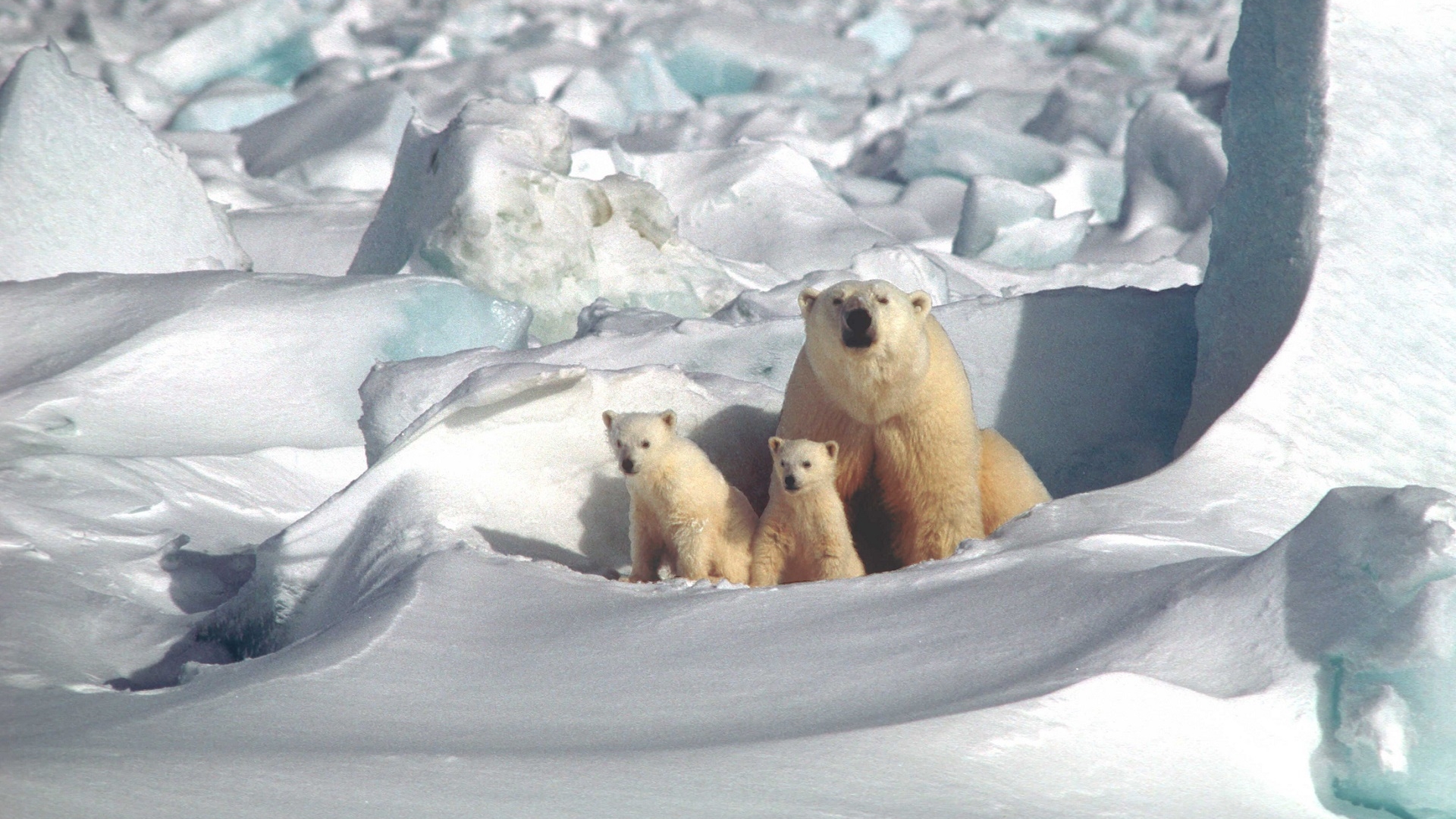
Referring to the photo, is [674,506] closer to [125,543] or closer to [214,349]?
[125,543]

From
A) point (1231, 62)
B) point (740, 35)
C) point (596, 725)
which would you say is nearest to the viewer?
point (596, 725)

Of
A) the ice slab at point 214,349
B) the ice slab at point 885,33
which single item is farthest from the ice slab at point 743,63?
the ice slab at point 214,349

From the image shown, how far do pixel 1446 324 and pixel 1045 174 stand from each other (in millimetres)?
6017

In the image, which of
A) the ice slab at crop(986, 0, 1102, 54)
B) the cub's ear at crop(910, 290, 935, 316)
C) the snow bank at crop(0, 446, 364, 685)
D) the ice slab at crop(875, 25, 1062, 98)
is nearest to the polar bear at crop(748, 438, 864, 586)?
the cub's ear at crop(910, 290, 935, 316)

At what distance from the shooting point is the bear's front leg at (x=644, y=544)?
3332 mm

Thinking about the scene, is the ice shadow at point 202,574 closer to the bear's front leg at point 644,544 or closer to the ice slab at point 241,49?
the bear's front leg at point 644,544

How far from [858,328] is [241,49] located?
391 inches

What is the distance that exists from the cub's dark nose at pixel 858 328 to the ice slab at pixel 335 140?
5041mm

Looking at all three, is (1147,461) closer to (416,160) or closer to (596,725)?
(596,725)

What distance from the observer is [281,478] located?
3.96 m

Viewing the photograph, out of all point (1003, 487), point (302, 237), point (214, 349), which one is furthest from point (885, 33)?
point (1003, 487)

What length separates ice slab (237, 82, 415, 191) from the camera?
26.0 ft

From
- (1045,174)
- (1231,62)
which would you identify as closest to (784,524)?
(1231,62)

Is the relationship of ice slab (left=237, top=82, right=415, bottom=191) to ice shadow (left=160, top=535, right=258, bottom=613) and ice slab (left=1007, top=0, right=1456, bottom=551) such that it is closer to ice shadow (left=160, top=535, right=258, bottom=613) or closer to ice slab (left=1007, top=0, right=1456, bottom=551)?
ice shadow (left=160, top=535, right=258, bottom=613)
